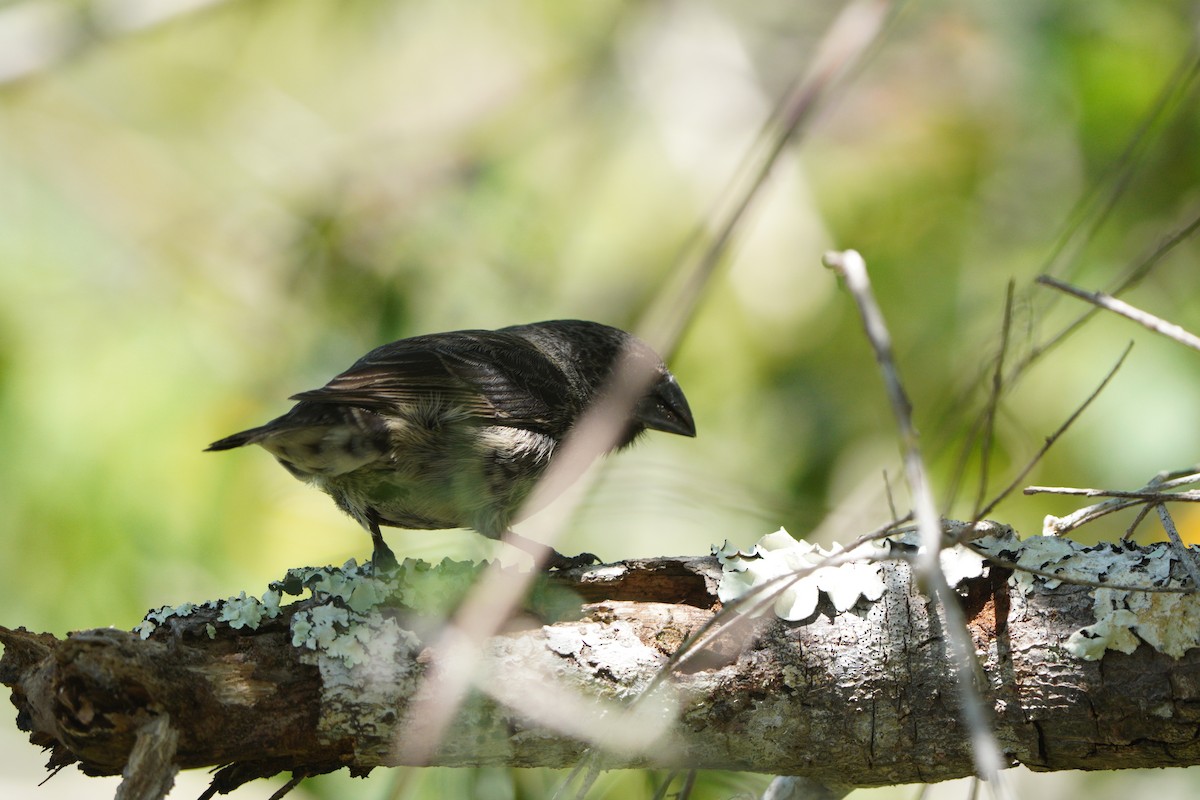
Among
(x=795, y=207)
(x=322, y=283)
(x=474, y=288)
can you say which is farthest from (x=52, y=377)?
(x=795, y=207)

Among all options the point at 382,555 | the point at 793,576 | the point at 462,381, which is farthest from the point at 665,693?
the point at 462,381

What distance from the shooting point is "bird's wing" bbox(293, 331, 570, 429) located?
139 inches

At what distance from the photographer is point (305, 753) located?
230cm

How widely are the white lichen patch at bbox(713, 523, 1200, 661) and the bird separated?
88 cm

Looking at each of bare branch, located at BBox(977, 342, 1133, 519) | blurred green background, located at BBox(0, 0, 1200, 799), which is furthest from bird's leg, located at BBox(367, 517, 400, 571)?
bare branch, located at BBox(977, 342, 1133, 519)

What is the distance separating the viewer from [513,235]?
188 inches

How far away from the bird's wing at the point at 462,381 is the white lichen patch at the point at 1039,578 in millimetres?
1427

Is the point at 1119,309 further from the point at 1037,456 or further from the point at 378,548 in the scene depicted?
the point at 378,548

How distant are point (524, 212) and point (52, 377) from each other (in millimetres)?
2181

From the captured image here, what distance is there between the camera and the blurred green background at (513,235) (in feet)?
13.4

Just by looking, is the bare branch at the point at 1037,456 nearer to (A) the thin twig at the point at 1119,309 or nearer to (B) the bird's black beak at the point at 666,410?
(A) the thin twig at the point at 1119,309

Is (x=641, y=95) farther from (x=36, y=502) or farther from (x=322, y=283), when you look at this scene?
(x=36, y=502)

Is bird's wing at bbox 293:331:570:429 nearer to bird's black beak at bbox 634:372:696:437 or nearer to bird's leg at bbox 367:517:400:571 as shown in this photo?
bird's black beak at bbox 634:372:696:437

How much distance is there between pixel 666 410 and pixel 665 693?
2016 mm
